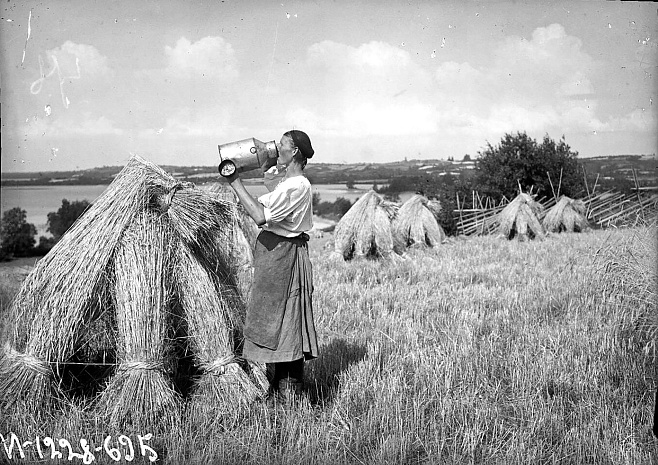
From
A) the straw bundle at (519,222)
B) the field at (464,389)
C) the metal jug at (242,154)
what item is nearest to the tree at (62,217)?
the field at (464,389)

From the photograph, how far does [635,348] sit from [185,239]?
4.11m

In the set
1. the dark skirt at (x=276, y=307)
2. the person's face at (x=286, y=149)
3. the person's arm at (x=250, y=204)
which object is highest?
the person's face at (x=286, y=149)

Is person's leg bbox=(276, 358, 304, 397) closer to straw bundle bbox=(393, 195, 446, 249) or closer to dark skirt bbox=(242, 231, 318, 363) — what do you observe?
dark skirt bbox=(242, 231, 318, 363)

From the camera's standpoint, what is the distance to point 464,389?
16.1 ft

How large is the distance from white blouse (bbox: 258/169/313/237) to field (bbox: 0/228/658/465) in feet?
4.12

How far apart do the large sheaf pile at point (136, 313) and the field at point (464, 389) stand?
192 mm

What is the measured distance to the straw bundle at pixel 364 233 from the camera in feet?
45.1

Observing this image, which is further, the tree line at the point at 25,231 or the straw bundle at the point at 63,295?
the tree line at the point at 25,231

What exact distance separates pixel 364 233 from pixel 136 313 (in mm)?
9885

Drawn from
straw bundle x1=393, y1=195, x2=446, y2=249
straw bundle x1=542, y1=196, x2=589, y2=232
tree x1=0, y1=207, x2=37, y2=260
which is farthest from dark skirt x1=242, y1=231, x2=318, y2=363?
straw bundle x1=542, y1=196, x2=589, y2=232

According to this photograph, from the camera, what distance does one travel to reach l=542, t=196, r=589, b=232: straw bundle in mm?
22922

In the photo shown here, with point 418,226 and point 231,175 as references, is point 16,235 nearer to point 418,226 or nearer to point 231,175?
point 231,175

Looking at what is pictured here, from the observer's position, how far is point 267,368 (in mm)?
4949

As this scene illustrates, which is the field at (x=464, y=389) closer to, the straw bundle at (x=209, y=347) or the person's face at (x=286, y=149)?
the straw bundle at (x=209, y=347)
